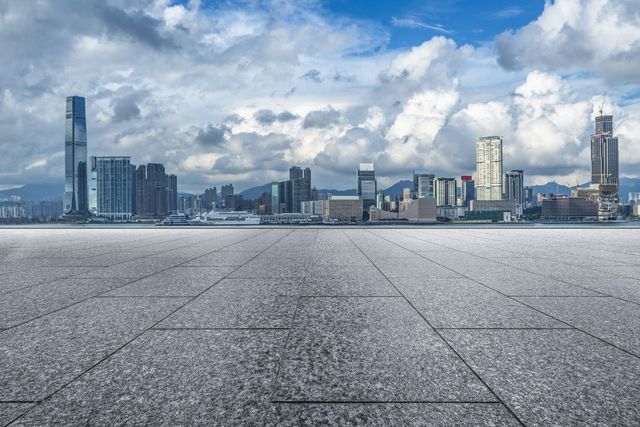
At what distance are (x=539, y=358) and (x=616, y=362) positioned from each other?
805 millimetres

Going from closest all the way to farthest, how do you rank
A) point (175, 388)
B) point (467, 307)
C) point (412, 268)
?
1. point (175, 388)
2. point (467, 307)
3. point (412, 268)

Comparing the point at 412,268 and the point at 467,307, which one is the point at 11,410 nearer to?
the point at 467,307

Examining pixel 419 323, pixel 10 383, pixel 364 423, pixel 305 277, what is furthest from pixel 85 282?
pixel 364 423

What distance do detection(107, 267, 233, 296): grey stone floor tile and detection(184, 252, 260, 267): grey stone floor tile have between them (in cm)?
100

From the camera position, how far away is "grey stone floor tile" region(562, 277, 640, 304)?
8.36 metres

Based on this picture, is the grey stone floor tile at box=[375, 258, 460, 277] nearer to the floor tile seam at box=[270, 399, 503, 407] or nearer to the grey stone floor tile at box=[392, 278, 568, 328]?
the grey stone floor tile at box=[392, 278, 568, 328]

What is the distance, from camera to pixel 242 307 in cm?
719

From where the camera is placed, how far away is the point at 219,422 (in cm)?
330

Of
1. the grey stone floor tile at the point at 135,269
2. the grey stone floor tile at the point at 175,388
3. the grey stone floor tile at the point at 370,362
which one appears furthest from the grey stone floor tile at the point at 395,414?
the grey stone floor tile at the point at 135,269

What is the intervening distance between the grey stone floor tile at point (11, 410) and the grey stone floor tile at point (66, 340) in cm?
12

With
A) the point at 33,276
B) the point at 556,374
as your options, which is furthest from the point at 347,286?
the point at 33,276

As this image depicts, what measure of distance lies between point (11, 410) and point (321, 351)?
3.02 m

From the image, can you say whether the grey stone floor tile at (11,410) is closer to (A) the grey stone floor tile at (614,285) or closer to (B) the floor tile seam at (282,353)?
(B) the floor tile seam at (282,353)

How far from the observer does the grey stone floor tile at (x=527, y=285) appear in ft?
27.7
